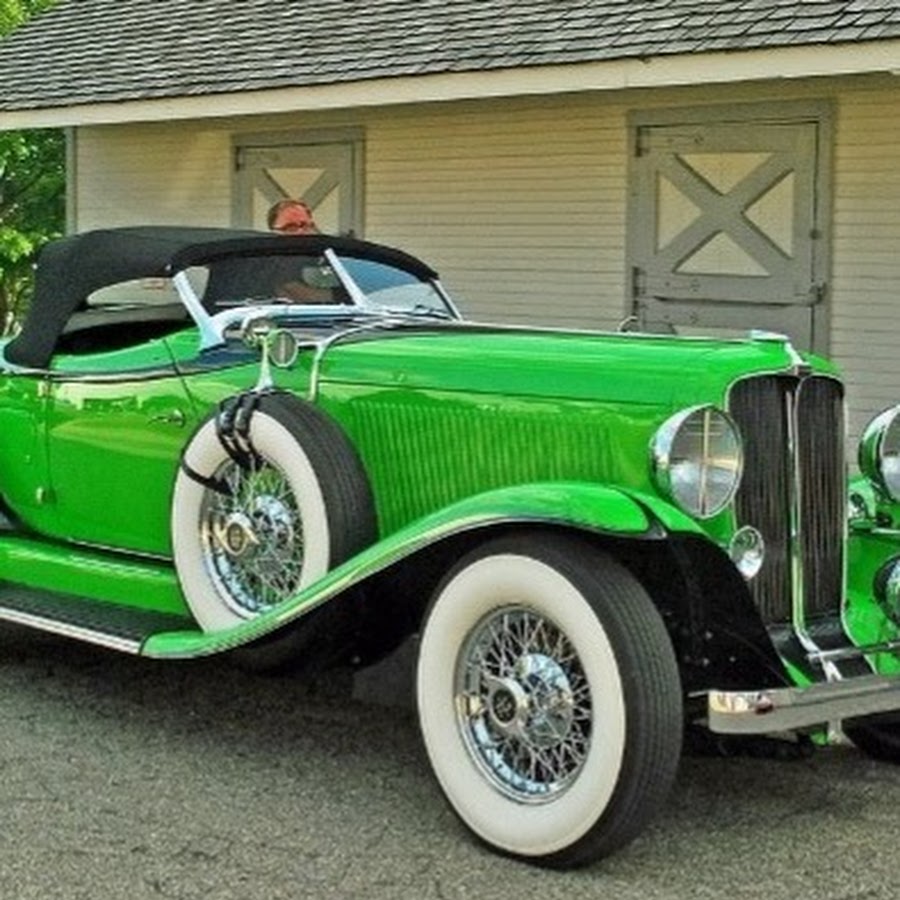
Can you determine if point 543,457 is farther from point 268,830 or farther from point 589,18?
point 589,18

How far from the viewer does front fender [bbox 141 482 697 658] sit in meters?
4.29

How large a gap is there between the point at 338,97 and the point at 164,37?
3057mm

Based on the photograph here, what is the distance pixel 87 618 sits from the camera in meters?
5.66

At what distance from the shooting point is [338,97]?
1127 centimetres

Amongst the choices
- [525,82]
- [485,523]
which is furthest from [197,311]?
[525,82]

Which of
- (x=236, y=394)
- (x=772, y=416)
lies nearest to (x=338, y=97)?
(x=236, y=394)

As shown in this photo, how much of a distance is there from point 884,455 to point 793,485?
0.62m

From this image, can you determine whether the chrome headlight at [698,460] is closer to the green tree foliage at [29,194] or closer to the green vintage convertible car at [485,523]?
the green vintage convertible car at [485,523]

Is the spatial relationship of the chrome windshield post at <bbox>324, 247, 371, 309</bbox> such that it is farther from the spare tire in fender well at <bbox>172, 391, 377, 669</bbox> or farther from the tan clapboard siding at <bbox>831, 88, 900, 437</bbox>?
the tan clapboard siding at <bbox>831, 88, 900, 437</bbox>

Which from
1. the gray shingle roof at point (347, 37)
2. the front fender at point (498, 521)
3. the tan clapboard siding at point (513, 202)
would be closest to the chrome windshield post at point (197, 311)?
the front fender at point (498, 521)

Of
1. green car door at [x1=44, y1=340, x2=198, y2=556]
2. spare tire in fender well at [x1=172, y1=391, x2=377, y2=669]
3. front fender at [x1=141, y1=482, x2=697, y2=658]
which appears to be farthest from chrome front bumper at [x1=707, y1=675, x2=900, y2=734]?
green car door at [x1=44, y1=340, x2=198, y2=556]

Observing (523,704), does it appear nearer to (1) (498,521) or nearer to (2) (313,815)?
(1) (498,521)

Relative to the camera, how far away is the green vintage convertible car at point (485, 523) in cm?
435

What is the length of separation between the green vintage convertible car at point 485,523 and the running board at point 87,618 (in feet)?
0.05
